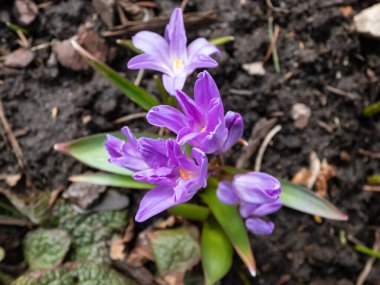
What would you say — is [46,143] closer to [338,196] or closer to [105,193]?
[105,193]

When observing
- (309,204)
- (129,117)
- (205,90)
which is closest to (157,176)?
(205,90)

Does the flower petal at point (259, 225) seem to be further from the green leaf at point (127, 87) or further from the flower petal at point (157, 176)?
the green leaf at point (127, 87)

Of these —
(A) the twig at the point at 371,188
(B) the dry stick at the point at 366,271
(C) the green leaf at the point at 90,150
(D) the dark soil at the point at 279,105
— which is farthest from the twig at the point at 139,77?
(B) the dry stick at the point at 366,271

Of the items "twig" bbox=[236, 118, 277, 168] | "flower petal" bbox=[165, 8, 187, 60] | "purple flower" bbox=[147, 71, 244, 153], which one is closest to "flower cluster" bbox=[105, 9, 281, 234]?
"purple flower" bbox=[147, 71, 244, 153]

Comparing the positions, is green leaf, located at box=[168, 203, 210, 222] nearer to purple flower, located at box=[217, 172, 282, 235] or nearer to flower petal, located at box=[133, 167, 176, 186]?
purple flower, located at box=[217, 172, 282, 235]

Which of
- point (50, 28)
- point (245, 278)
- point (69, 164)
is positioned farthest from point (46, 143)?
point (245, 278)
